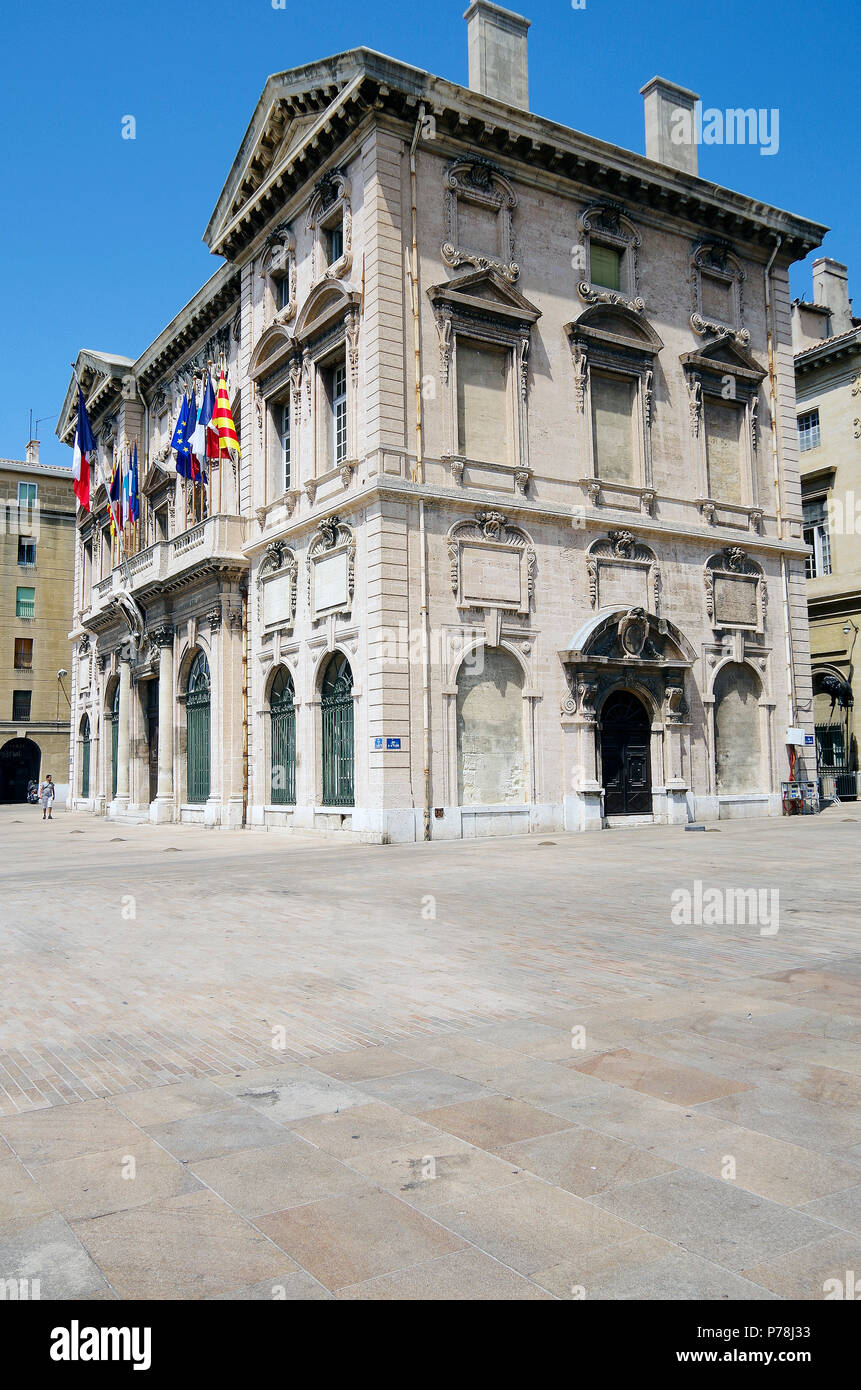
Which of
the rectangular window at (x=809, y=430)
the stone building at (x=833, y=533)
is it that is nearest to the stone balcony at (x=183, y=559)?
the stone building at (x=833, y=533)

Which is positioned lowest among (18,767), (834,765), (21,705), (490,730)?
(834,765)

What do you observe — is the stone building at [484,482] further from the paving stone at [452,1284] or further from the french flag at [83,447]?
the paving stone at [452,1284]

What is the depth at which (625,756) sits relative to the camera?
85.0 feet

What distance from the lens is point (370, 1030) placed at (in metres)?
6.64

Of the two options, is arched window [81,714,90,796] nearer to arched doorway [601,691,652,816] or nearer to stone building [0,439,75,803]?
stone building [0,439,75,803]

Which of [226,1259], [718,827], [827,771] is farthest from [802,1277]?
[827,771]

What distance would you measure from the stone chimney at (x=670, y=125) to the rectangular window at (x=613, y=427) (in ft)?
24.6

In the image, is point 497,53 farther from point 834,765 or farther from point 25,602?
point 25,602

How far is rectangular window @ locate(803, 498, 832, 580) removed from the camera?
1521 inches

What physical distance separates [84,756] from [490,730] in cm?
2783

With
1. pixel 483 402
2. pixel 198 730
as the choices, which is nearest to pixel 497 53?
pixel 483 402

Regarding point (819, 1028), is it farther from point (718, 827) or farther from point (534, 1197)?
point (718, 827)

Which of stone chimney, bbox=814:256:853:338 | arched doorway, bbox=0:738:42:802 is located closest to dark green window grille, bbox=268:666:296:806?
stone chimney, bbox=814:256:853:338

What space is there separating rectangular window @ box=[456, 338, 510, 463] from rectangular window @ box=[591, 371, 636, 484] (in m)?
2.80
